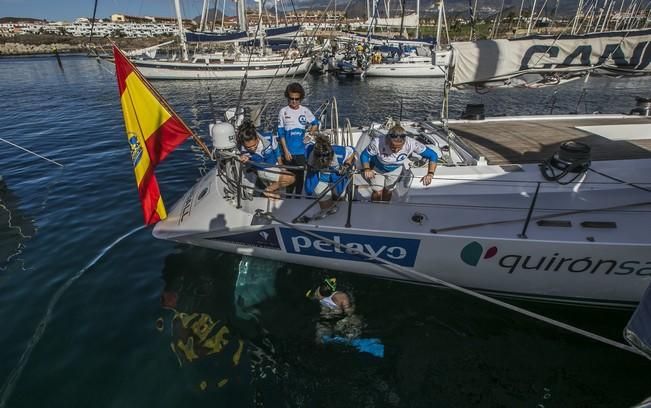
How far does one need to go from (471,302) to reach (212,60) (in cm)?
3644

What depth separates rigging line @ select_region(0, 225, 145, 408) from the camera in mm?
4594

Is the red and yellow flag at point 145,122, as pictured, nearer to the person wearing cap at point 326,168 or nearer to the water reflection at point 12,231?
the person wearing cap at point 326,168

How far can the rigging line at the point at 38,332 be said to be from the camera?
459cm

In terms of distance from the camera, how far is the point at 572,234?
4.75 m

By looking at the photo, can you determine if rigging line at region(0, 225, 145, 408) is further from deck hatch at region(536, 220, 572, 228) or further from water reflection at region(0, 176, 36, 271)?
deck hatch at region(536, 220, 572, 228)

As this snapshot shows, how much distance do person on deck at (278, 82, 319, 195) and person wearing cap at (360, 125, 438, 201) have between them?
1418 millimetres

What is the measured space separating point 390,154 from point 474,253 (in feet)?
6.53

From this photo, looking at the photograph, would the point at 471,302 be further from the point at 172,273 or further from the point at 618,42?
the point at 172,273

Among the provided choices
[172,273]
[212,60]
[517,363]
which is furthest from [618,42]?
[212,60]

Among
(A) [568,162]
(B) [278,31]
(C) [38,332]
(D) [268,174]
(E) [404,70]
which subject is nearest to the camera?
(A) [568,162]

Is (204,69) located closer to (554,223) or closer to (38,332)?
(38,332)

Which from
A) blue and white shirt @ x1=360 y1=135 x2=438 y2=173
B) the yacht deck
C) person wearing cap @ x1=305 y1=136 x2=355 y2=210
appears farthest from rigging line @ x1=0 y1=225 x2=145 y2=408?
the yacht deck

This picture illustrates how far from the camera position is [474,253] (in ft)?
16.4

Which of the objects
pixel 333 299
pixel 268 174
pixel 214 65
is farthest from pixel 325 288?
pixel 214 65
